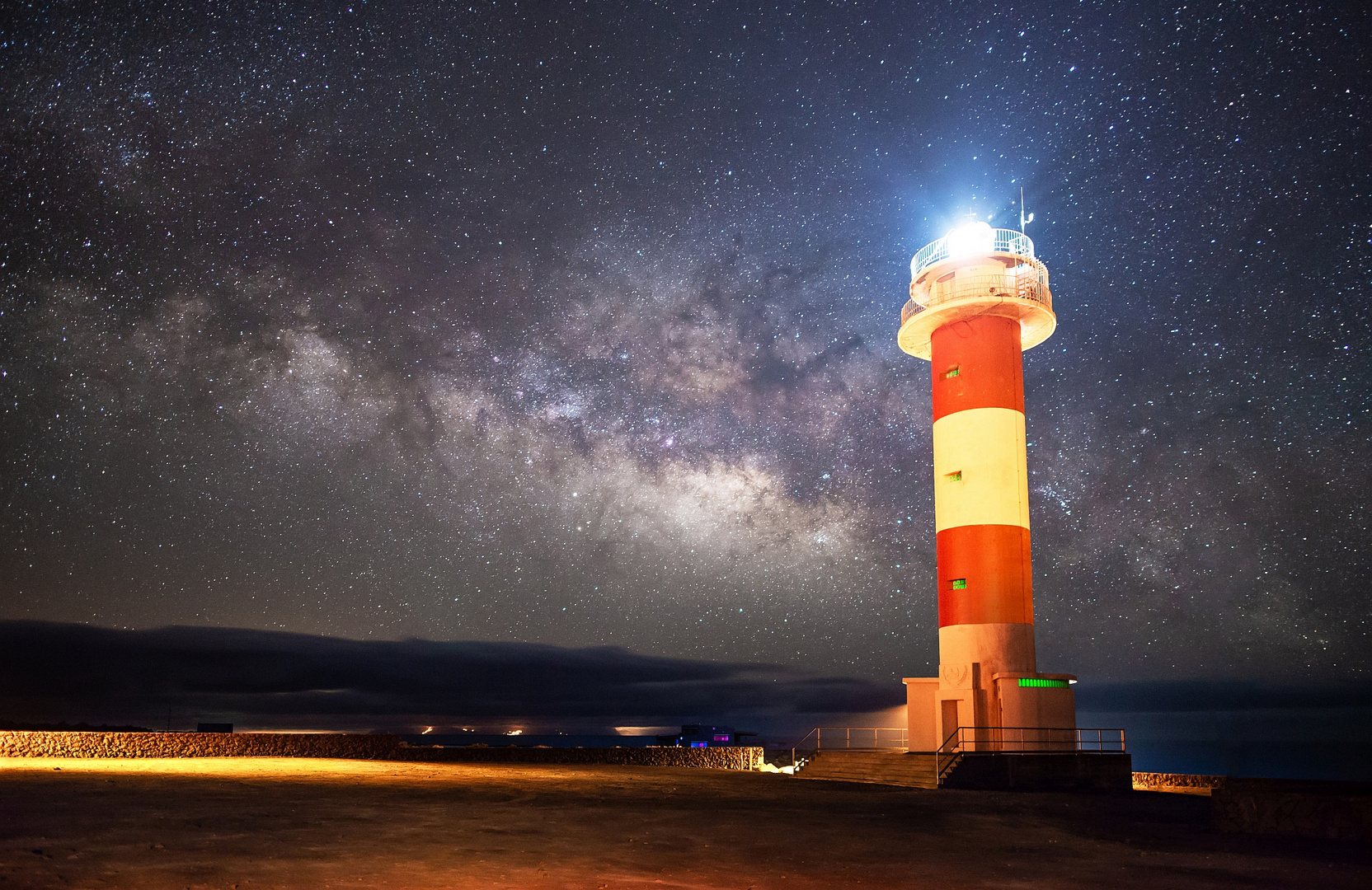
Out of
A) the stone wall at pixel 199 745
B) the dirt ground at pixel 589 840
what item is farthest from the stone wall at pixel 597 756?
the dirt ground at pixel 589 840

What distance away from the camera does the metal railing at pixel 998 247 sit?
1187 inches

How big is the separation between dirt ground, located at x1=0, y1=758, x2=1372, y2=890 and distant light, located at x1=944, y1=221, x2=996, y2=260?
57.0ft

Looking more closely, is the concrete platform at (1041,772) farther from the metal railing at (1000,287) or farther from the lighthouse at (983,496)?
the metal railing at (1000,287)

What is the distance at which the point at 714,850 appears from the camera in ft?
37.1

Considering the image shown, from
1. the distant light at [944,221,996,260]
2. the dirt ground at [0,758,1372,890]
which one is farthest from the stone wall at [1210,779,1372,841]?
the distant light at [944,221,996,260]

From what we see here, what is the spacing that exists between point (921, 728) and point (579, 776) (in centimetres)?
1143

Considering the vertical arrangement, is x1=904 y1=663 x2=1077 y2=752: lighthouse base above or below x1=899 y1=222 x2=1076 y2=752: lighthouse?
below

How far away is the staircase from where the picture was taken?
976 inches

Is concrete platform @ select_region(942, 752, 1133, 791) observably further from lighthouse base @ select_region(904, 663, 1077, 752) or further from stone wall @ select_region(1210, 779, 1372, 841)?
stone wall @ select_region(1210, 779, 1372, 841)

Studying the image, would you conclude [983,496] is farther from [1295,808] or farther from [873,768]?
[1295,808]

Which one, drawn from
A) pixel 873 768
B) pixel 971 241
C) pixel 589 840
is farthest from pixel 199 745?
pixel 971 241

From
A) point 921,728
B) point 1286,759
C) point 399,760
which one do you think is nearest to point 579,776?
point 399,760

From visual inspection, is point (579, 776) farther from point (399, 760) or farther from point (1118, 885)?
point (1118, 885)

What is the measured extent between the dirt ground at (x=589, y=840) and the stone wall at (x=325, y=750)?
811 cm
